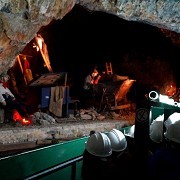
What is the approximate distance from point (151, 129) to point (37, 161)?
6.98 ft

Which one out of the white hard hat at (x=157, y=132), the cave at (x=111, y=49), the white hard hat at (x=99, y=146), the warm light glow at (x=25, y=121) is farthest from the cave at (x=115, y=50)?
the white hard hat at (x=99, y=146)

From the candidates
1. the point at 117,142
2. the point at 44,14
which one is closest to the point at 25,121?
the point at 44,14

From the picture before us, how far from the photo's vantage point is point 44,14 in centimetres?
820

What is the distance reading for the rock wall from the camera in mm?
7496

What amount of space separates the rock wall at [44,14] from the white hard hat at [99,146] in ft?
17.4

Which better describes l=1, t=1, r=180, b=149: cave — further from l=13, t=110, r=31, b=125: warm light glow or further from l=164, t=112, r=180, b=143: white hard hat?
l=164, t=112, r=180, b=143: white hard hat

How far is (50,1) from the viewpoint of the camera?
7.86 metres

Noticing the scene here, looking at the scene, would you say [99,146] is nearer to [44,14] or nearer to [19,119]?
[44,14]

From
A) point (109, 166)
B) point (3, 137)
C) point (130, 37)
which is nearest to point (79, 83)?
point (130, 37)

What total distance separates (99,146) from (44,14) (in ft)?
20.1

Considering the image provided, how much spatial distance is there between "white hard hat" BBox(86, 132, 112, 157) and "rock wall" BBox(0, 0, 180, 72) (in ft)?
17.4

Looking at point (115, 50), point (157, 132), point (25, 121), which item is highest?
point (115, 50)

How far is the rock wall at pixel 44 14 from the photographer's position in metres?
7.50

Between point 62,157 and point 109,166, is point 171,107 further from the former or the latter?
point 62,157
